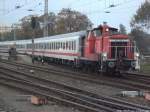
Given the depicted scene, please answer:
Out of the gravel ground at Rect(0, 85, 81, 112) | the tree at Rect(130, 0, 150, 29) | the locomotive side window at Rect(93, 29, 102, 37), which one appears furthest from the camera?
the tree at Rect(130, 0, 150, 29)

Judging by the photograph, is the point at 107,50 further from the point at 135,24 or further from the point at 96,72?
the point at 135,24

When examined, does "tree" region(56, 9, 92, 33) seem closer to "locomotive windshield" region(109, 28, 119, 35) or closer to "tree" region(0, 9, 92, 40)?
"tree" region(0, 9, 92, 40)

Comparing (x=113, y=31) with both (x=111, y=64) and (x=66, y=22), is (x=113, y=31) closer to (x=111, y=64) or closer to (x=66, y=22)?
(x=111, y=64)

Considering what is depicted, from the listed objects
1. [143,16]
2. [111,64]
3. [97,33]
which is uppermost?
[143,16]

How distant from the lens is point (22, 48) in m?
66.6

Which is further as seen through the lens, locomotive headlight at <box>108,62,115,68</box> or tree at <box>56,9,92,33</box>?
tree at <box>56,9,92,33</box>

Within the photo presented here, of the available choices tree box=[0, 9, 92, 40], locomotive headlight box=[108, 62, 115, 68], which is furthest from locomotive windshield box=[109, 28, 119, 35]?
tree box=[0, 9, 92, 40]

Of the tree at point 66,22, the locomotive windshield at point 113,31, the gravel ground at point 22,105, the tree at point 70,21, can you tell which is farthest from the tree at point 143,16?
the gravel ground at point 22,105

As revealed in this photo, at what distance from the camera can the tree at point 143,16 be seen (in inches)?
2744

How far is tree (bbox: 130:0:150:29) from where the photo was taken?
6969cm

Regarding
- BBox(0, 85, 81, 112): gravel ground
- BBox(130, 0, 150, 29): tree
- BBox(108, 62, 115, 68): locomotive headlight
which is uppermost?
BBox(130, 0, 150, 29): tree

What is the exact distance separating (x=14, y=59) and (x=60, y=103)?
39974 mm

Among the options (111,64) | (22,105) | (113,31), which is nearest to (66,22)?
(113,31)

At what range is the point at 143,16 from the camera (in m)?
70.3
